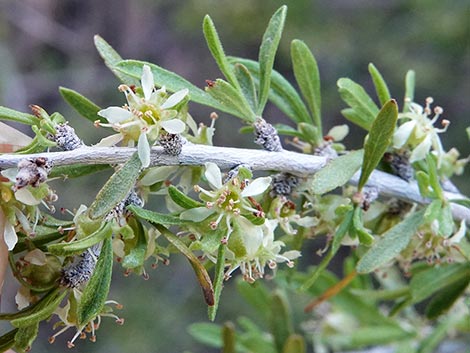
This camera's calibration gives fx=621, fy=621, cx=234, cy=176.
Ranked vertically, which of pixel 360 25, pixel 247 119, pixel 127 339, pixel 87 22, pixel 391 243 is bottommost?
pixel 127 339

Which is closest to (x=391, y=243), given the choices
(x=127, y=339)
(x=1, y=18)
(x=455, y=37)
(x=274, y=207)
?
(x=274, y=207)

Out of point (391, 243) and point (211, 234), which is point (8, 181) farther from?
point (391, 243)

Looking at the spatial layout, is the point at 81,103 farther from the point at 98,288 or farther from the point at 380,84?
the point at 380,84

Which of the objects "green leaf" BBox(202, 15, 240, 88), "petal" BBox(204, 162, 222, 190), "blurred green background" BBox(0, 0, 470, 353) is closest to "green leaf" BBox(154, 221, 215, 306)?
"petal" BBox(204, 162, 222, 190)

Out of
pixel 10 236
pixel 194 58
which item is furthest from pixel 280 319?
pixel 194 58

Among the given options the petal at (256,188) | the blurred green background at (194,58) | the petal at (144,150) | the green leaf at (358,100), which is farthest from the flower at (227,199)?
the blurred green background at (194,58)

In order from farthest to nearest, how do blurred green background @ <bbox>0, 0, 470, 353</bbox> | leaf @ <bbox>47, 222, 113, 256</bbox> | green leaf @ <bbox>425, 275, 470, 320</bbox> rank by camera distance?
blurred green background @ <bbox>0, 0, 470, 353</bbox>
green leaf @ <bbox>425, 275, 470, 320</bbox>
leaf @ <bbox>47, 222, 113, 256</bbox>

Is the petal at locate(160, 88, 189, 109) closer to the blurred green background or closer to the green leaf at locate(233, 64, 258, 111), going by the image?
the green leaf at locate(233, 64, 258, 111)
